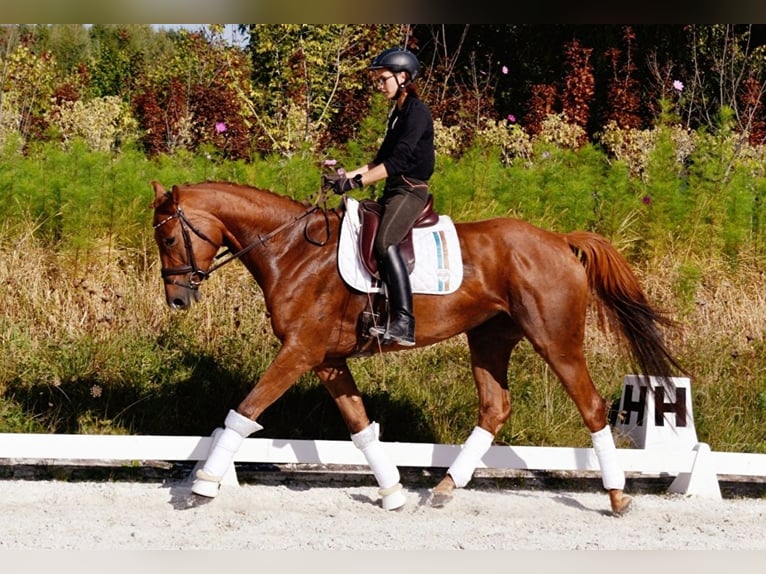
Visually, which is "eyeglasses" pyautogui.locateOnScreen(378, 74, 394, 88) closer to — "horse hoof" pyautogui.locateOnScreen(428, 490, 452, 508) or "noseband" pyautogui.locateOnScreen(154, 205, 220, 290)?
"noseband" pyautogui.locateOnScreen(154, 205, 220, 290)

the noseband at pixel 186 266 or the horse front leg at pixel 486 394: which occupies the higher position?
the noseband at pixel 186 266

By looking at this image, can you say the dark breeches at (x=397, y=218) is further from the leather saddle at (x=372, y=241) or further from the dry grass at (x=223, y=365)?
the dry grass at (x=223, y=365)

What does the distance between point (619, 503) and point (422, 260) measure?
2.05m

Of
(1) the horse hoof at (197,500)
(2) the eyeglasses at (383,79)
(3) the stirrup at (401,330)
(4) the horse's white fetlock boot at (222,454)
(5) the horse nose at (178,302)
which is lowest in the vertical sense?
(1) the horse hoof at (197,500)

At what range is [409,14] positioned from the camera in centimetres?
768

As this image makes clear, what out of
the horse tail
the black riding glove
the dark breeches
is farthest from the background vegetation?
the black riding glove

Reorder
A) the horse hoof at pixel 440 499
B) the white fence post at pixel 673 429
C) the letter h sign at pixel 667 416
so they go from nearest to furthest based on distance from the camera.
A: the horse hoof at pixel 440 499, the white fence post at pixel 673 429, the letter h sign at pixel 667 416

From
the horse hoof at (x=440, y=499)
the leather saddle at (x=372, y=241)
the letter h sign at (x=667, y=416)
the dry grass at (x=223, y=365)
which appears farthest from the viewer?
the dry grass at (x=223, y=365)

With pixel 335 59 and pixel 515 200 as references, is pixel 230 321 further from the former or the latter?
pixel 335 59

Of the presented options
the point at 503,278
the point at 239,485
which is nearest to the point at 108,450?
the point at 239,485

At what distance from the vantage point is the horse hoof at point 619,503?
23.1ft

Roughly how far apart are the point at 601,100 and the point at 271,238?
1077 cm

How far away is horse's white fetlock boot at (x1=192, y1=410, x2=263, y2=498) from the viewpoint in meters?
6.58

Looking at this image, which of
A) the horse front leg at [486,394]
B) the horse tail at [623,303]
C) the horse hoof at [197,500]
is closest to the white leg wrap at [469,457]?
the horse front leg at [486,394]
